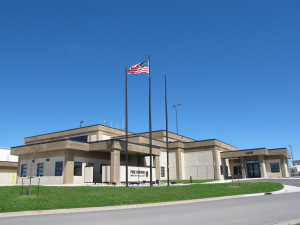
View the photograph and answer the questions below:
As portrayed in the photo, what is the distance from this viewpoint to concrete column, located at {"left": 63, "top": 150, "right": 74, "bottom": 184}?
3281 centimetres

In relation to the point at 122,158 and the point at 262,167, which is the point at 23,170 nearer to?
the point at 122,158

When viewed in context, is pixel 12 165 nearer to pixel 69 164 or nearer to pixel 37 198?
pixel 69 164

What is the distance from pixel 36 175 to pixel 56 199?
2253cm

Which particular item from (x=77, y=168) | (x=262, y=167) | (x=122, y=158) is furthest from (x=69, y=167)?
(x=262, y=167)

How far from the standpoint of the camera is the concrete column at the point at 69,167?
108ft

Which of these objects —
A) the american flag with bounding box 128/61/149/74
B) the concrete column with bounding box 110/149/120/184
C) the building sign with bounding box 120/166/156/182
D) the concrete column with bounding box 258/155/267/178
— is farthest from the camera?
the concrete column with bounding box 258/155/267/178

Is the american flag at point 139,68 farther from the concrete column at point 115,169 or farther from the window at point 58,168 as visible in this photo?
the window at point 58,168

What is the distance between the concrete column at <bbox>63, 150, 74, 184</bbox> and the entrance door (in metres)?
34.4

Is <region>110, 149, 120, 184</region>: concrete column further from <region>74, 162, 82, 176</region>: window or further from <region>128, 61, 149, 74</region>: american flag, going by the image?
<region>128, 61, 149, 74</region>: american flag

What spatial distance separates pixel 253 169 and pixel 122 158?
2654 cm

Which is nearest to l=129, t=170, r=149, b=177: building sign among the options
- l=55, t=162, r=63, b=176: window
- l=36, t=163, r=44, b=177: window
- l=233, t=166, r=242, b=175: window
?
l=55, t=162, r=63, b=176: window

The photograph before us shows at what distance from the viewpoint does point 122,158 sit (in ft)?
135

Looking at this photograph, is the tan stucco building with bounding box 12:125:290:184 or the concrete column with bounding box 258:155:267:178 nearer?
the tan stucco building with bounding box 12:125:290:184

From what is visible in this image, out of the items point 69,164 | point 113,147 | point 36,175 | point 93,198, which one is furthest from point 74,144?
point 93,198
